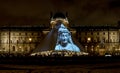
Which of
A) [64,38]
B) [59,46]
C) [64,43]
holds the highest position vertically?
[64,38]

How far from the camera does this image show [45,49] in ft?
279

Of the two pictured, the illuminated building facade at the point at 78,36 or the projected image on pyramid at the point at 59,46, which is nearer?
the projected image on pyramid at the point at 59,46

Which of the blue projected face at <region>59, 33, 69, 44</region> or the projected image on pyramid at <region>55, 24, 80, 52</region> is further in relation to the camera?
the blue projected face at <region>59, 33, 69, 44</region>

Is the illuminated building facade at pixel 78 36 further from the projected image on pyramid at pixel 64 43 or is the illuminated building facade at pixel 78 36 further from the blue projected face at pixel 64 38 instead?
the projected image on pyramid at pixel 64 43

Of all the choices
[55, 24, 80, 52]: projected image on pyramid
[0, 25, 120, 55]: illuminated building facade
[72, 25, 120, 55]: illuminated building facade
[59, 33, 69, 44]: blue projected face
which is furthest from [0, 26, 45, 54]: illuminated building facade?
[55, 24, 80, 52]: projected image on pyramid

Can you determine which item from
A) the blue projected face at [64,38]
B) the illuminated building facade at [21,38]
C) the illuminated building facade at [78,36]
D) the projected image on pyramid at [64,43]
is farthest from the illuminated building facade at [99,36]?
the projected image on pyramid at [64,43]

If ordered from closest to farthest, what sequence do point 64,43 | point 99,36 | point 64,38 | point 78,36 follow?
1. point 64,43
2. point 64,38
3. point 78,36
4. point 99,36

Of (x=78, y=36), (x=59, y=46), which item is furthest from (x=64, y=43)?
(x=78, y=36)

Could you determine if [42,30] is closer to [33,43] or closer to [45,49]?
[33,43]

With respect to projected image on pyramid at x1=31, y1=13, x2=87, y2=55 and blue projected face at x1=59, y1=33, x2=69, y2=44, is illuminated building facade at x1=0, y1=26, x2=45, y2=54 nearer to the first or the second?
projected image on pyramid at x1=31, y1=13, x2=87, y2=55

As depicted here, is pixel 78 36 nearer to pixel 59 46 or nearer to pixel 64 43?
pixel 64 43

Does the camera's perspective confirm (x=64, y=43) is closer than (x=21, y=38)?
Yes

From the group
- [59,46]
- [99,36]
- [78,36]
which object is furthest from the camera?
[99,36]

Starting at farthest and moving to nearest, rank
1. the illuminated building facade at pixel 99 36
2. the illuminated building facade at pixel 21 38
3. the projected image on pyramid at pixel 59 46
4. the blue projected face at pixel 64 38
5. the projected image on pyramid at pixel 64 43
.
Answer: the illuminated building facade at pixel 99 36
the illuminated building facade at pixel 21 38
the blue projected face at pixel 64 38
the projected image on pyramid at pixel 64 43
the projected image on pyramid at pixel 59 46
